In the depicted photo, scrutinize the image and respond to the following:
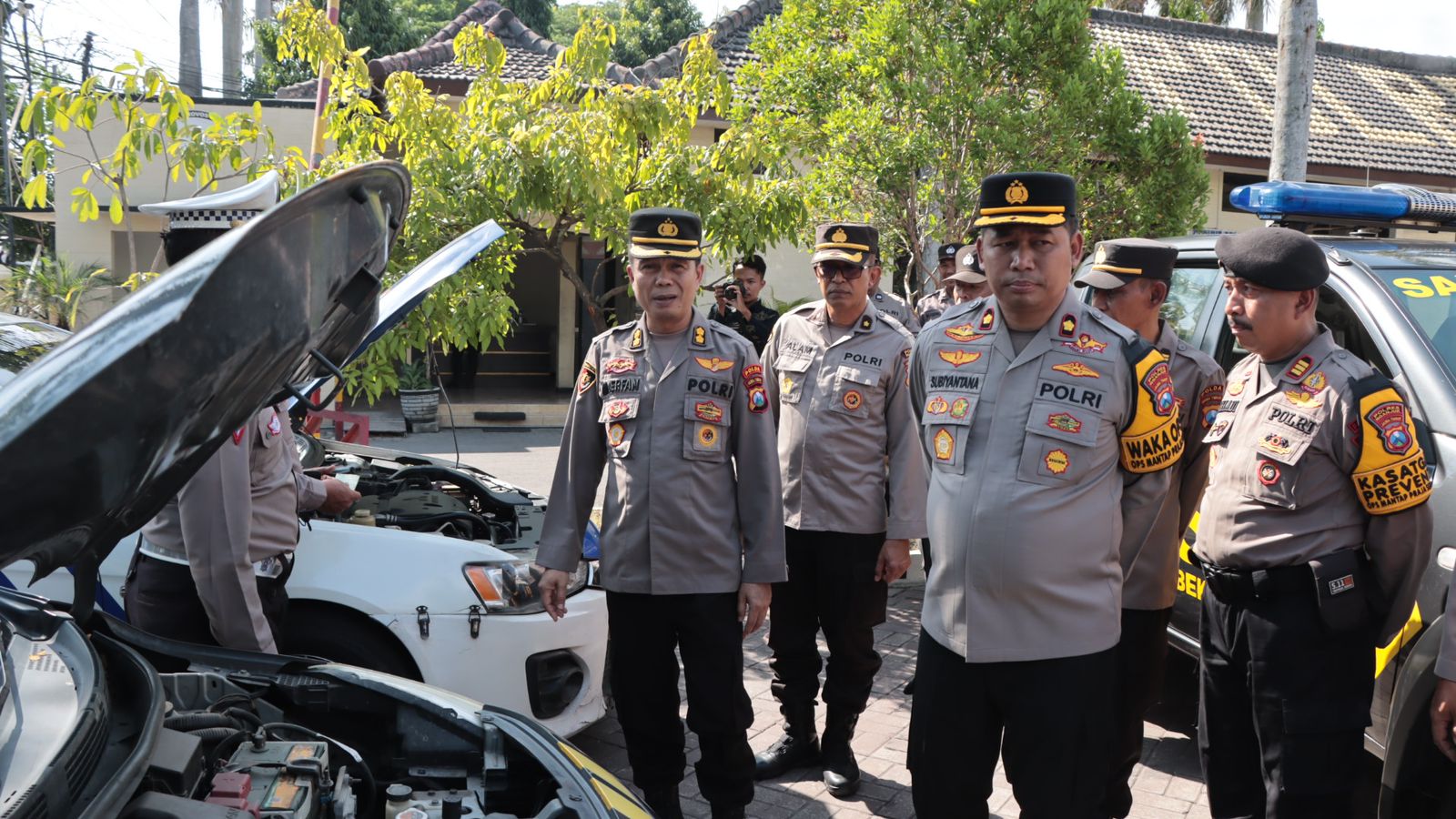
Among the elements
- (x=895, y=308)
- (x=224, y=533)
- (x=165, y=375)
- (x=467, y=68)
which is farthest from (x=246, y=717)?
(x=467, y=68)

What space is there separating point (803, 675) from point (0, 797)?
2995 mm

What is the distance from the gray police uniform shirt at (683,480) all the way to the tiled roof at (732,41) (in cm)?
1222

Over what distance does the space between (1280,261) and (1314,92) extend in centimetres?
1954

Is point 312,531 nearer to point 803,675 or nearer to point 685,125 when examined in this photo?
point 803,675

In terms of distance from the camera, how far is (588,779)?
7.79 feet

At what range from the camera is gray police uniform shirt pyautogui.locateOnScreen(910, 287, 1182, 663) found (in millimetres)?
2674

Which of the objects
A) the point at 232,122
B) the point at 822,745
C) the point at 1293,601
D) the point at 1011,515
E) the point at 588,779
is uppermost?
the point at 232,122

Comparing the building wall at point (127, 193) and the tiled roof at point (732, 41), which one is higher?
the tiled roof at point (732, 41)

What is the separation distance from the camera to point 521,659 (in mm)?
3832

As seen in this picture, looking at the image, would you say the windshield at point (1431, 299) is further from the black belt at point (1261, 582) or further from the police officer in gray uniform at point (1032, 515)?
the police officer in gray uniform at point (1032, 515)

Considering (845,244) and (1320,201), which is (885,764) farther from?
(1320,201)

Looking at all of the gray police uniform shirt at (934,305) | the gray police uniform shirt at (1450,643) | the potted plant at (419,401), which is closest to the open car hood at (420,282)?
the gray police uniform shirt at (1450,643)

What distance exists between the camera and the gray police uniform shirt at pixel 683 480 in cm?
351

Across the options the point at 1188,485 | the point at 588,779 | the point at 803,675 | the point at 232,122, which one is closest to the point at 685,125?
the point at 232,122
